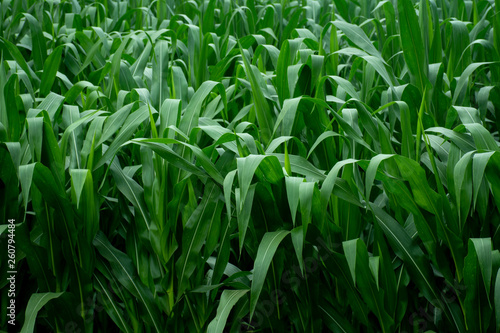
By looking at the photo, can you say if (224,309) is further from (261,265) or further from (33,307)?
(33,307)

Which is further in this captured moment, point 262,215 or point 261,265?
point 262,215

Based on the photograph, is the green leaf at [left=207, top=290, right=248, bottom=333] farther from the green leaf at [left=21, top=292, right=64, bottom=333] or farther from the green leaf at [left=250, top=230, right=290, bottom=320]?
the green leaf at [left=21, top=292, right=64, bottom=333]

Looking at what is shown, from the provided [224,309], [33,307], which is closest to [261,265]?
[224,309]

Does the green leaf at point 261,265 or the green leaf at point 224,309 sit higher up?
the green leaf at point 261,265

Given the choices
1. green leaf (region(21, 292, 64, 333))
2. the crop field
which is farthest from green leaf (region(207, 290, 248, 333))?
green leaf (region(21, 292, 64, 333))

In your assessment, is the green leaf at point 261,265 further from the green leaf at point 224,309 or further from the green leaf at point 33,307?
the green leaf at point 33,307

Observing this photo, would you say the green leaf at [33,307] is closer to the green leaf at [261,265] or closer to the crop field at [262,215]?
the crop field at [262,215]

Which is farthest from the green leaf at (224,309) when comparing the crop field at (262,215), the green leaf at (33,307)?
the green leaf at (33,307)

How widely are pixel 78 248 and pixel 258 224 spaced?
0.42 m

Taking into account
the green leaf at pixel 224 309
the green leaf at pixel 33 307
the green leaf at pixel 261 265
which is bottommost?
the green leaf at pixel 33 307

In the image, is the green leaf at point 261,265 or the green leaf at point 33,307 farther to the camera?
the green leaf at point 33,307

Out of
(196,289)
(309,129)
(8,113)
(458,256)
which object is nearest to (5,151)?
(8,113)

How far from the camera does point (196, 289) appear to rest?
3.87 feet

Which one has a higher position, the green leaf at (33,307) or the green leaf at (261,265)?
the green leaf at (261,265)
